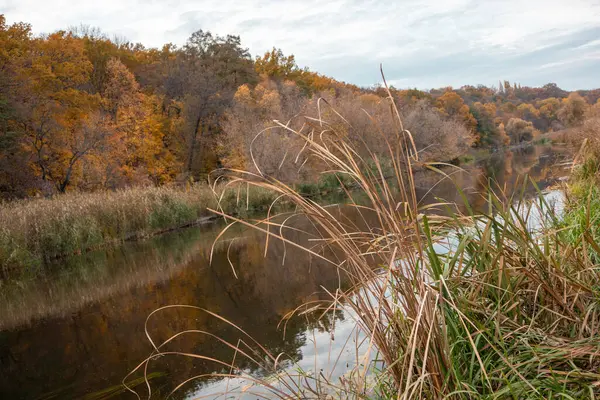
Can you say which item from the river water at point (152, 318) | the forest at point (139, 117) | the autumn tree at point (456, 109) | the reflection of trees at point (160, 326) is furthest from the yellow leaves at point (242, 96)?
the autumn tree at point (456, 109)

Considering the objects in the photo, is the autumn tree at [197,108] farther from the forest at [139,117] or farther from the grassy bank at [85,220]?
the grassy bank at [85,220]

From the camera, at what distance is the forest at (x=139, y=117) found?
63.4 feet

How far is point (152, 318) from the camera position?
6.66 metres

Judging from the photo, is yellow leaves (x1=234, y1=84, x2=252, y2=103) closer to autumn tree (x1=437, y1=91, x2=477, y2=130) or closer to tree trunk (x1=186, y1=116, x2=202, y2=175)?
tree trunk (x1=186, y1=116, x2=202, y2=175)

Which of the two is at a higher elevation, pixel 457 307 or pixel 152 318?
pixel 457 307

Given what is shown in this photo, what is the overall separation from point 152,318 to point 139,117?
73.0 feet

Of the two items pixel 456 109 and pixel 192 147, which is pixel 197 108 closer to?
pixel 192 147

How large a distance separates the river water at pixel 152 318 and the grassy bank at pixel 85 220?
2.65 feet

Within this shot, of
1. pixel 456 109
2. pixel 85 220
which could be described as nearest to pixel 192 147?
pixel 85 220

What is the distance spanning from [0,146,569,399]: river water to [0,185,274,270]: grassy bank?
31.8 inches

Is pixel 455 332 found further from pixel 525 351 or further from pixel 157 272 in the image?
pixel 157 272

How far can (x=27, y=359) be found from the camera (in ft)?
19.0

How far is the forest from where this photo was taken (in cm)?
1931

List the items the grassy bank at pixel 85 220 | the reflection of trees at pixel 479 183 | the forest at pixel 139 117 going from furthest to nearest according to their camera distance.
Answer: the forest at pixel 139 117
the reflection of trees at pixel 479 183
the grassy bank at pixel 85 220
